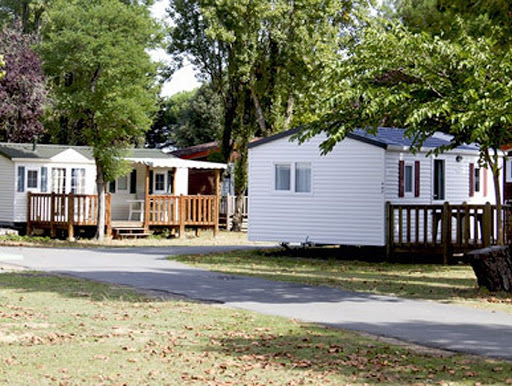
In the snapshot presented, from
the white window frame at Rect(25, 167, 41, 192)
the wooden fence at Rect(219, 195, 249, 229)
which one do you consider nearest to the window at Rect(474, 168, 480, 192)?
the wooden fence at Rect(219, 195, 249, 229)

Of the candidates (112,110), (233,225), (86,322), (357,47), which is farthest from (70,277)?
(233,225)

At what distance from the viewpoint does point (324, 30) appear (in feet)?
128

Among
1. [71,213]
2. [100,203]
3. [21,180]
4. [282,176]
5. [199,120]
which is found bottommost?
[71,213]

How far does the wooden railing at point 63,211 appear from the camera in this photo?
32.0 m

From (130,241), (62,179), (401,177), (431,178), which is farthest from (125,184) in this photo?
(401,177)

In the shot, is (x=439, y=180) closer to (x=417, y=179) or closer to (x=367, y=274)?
(x=417, y=179)

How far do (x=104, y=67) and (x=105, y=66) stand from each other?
57 mm

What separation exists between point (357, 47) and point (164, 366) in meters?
11.9

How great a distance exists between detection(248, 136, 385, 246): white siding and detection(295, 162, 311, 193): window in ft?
0.56

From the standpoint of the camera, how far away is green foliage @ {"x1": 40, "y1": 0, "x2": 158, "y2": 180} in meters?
30.1

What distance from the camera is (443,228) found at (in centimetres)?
2295

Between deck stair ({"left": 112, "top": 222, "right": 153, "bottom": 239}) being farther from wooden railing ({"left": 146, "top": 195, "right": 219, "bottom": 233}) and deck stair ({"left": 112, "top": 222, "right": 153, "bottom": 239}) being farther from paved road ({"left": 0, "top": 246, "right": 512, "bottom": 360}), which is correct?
paved road ({"left": 0, "top": 246, "right": 512, "bottom": 360})

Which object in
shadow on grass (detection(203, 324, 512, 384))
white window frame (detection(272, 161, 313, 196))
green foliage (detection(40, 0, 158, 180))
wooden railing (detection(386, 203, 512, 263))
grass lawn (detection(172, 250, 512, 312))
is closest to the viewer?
shadow on grass (detection(203, 324, 512, 384))

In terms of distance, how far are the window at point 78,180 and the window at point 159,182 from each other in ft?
13.3
